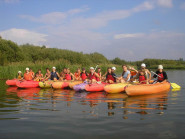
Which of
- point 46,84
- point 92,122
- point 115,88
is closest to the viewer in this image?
point 92,122

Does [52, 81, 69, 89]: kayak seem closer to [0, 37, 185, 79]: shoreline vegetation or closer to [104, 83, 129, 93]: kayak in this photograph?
[104, 83, 129, 93]: kayak

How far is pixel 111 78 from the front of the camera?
9.87m

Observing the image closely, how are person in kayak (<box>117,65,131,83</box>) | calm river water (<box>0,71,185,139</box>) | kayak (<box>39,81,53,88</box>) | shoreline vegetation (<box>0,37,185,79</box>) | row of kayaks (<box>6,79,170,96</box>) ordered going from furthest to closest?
shoreline vegetation (<box>0,37,185,79</box>), kayak (<box>39,81,53,88</box>), person in kayak (<box>117,65,131,83</box>), row of kayaks (<box>6,79,170,96</box>), calm river water (<box>0,71,185,139</box>)

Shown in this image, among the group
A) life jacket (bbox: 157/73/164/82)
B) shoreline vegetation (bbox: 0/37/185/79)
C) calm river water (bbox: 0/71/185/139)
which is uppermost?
shoreline vegetation (bbox: 0/37/185/79)

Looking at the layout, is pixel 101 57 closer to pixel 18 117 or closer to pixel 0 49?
pixel 0 49

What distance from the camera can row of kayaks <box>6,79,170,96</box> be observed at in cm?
790

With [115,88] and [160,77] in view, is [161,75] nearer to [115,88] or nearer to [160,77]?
[160,77]

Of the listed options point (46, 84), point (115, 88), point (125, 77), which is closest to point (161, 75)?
point (125, 77)

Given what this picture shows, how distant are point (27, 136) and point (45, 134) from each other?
0.31 metres

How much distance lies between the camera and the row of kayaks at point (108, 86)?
25.9ft

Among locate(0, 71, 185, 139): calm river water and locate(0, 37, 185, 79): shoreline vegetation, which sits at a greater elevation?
locate(0, 37, 185, 79): shoreline vegetation

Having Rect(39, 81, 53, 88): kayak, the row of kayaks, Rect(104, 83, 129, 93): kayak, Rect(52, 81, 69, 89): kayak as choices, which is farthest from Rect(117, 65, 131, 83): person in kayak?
Rect(39, 81, 53, 88): kayak

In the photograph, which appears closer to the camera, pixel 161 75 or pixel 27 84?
pixel 161 75

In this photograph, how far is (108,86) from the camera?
8.65 m
